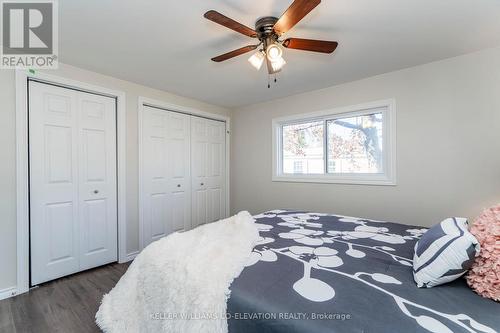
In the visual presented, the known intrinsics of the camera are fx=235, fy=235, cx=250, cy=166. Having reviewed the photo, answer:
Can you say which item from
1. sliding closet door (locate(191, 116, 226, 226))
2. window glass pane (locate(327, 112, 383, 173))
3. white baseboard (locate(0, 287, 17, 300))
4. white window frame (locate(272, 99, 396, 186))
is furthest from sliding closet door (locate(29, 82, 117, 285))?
window glass pane (locate(327, 112, 383, 173))

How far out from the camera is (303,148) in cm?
362

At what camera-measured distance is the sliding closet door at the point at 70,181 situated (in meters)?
2.35

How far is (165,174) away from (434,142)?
3.32 m

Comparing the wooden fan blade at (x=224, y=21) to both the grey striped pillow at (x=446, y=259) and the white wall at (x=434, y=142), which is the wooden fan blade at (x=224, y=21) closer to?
the grey striped pillow at (x=446, y=259)

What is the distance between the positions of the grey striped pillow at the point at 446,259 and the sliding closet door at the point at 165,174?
303 centimetres

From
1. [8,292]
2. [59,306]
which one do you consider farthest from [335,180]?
[8,292]

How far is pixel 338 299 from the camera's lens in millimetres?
938

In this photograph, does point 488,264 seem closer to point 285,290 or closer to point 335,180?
point 285,290

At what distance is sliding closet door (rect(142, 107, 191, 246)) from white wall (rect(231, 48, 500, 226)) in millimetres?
1917

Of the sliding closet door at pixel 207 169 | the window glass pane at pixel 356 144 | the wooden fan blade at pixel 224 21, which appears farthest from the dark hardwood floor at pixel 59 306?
the window glass pane at pixel 356 144

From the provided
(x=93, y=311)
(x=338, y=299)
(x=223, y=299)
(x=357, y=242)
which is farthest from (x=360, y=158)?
(x=93, y=311)

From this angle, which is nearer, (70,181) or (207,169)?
(70,181)

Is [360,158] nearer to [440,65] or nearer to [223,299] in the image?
[440,65]

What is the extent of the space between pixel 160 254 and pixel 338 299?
1008 mm
